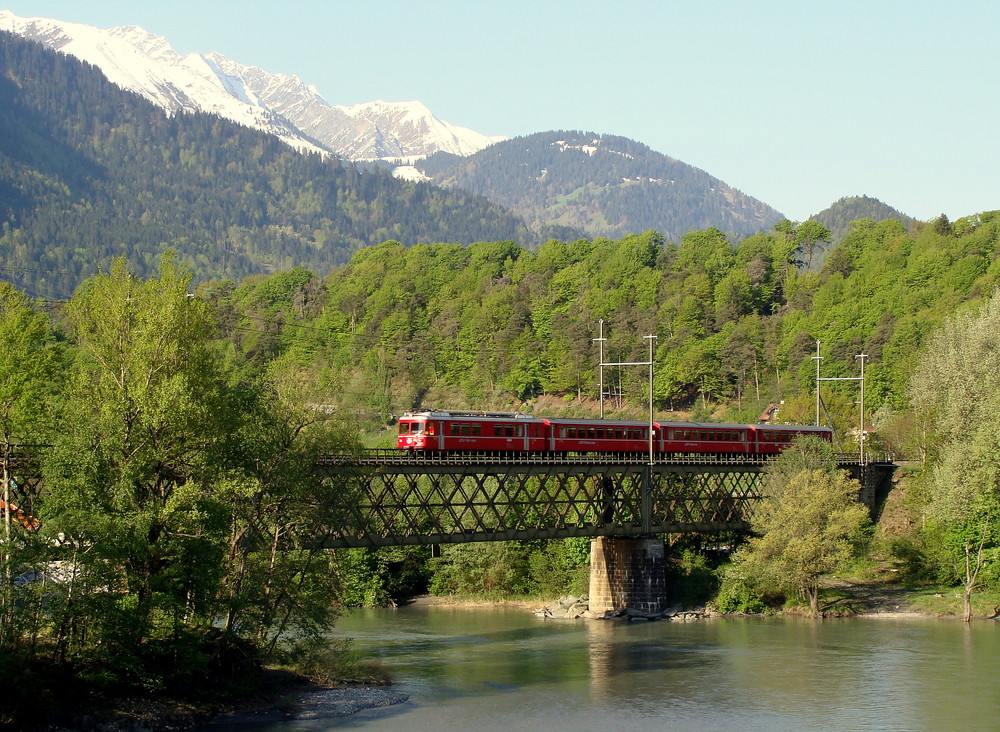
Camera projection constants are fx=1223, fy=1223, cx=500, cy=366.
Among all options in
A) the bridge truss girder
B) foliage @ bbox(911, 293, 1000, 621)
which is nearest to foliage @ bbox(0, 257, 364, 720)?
the bridge truss girder

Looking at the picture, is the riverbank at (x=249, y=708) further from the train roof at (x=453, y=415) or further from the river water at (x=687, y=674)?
the train roof at (x=453, y=415)

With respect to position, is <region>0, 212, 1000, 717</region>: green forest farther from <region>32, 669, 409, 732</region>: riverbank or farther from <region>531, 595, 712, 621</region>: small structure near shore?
<region>531, 595, 712, 621</region>: small structure near shore

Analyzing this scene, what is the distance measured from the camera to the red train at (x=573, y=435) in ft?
219

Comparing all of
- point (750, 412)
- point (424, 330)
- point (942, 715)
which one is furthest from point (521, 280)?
point (942, 715)

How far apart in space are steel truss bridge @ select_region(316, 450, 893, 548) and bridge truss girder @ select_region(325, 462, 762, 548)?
71mm

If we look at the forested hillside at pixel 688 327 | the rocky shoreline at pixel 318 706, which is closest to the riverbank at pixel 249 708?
Result: the rocky shoreline at pixel 318 706

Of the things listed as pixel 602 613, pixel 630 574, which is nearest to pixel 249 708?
pixel 602 613

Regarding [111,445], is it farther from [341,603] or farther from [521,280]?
[521,280]

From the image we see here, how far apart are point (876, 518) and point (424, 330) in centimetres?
11325

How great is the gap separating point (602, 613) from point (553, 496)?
25.2 feet

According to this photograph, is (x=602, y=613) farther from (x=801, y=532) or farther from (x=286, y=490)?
(x=286, y=490)

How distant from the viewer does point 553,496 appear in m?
73.6

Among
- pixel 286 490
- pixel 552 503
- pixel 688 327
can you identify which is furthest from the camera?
pixel 688 327

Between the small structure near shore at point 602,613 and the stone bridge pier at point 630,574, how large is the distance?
36 cm
